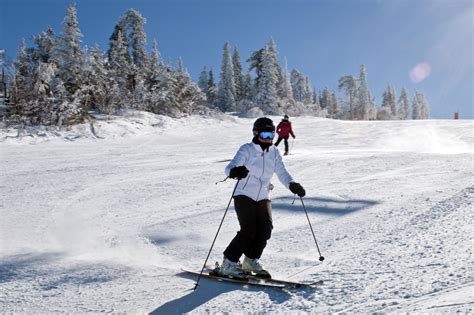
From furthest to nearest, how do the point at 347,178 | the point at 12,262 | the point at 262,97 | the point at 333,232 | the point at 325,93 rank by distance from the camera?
the point at 325,93, the point at 262,97, the point at 347,178, the point at 333,232, the point at 12,262

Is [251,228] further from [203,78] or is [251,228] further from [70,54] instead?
[203,78]

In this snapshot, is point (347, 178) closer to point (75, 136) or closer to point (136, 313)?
point (136, 313)

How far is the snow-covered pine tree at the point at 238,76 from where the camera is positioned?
67.3 m

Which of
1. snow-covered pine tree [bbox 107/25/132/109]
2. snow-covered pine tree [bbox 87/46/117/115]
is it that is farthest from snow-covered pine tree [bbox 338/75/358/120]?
snow-covered pine tree [bbox 87/46/117/115]

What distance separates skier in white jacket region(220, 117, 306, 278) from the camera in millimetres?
4145

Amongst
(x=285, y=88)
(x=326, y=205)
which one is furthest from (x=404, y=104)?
(x=326, y=205)

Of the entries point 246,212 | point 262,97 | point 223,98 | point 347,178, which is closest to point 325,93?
point 223,98

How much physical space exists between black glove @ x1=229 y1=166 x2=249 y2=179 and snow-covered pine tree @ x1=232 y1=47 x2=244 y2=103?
205ft

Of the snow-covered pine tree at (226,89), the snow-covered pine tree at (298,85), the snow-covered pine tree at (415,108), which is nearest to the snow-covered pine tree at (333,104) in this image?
the snow-covered pine tree at (298,85)

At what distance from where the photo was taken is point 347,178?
10102mm

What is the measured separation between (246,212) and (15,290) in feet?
7.96

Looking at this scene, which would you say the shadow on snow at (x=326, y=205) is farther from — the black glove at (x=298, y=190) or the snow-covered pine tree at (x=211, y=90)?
the snow-covered pine tree at (x=211, y=90)

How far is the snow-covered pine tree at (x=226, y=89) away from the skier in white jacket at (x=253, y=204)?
5730 cm

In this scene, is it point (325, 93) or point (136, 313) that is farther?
point (325, 93)
